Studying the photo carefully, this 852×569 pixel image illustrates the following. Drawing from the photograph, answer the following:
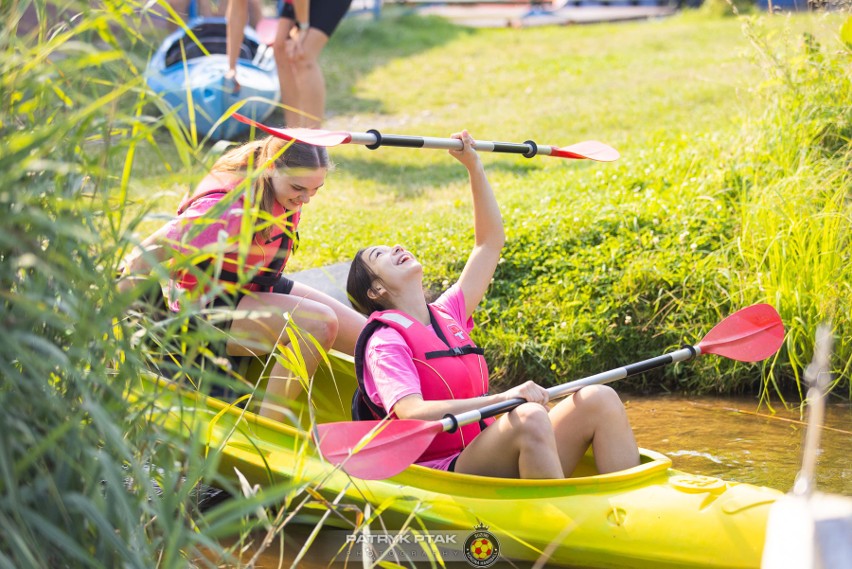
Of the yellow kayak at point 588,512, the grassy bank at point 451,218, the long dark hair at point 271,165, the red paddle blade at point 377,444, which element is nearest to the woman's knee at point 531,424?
the yellow kayak at point 588,512

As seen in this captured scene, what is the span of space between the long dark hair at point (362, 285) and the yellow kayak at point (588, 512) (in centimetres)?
55

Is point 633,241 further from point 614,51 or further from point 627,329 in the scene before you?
point 614,51

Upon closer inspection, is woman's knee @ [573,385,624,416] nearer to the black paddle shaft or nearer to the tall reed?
the black paddle shaft

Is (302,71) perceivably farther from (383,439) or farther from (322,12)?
(383,439)

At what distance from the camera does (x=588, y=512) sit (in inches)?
106

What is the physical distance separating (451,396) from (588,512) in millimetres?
557

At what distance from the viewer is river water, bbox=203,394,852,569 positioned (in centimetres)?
346

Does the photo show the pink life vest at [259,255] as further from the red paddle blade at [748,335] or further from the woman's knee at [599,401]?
the red paddle blade at [748,335]

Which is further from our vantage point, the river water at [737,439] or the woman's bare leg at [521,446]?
the river water at [737,439]

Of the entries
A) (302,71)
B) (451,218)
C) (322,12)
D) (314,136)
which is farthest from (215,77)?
(314,136)

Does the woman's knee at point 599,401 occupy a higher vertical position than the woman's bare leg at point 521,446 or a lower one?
higher

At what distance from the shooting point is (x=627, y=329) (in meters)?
4.39

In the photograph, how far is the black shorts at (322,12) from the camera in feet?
20.9

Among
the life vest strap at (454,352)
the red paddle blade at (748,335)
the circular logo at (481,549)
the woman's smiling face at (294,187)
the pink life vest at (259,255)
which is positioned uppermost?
the woman's smiling face at (294,187)
